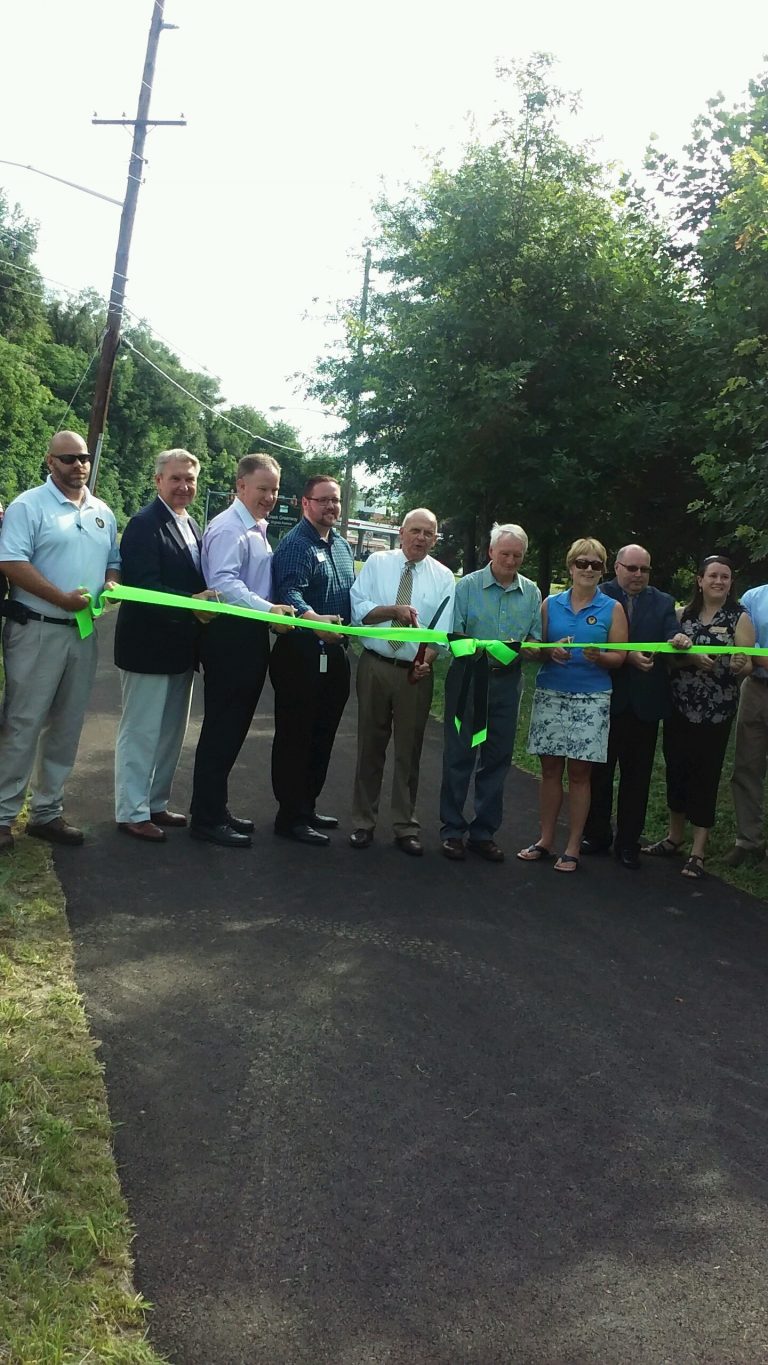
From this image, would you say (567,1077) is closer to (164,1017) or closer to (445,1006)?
(445,1006)

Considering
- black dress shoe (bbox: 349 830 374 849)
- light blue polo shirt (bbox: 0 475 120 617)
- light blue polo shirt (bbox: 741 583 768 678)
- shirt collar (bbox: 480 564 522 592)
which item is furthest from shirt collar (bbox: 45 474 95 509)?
light blue polo shirt (bbox: 741 583 768 678)

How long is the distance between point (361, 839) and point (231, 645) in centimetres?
143

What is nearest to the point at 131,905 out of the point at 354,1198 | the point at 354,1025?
the point at 354,1025

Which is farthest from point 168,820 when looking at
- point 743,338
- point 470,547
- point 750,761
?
point 470,547

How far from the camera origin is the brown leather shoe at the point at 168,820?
22.2 ft

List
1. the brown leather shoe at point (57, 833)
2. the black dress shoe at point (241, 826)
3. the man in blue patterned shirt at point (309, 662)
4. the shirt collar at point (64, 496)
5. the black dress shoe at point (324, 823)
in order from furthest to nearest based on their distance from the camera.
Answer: the black dress shoe at point (324, 823) < the black dress shoe at point (241, 826) < the man in blue patterned shirt at point (309, 662) < the brown leather shoe at point (57, 833) < the shirt collar at point (64, 496)

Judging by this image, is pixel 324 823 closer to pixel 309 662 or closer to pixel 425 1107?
pixel 309 662

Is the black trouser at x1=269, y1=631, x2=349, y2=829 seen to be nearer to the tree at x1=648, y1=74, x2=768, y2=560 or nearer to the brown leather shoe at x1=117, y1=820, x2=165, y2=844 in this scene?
the brown leather shoe at x1=117, y1=820, x2=165, y2=844

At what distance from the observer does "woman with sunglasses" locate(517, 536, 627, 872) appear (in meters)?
6.71

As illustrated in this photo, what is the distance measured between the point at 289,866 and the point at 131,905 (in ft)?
3.78

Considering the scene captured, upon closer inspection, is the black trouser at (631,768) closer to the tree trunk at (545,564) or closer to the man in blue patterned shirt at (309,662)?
the man in blue patterned shirt at (309,662)

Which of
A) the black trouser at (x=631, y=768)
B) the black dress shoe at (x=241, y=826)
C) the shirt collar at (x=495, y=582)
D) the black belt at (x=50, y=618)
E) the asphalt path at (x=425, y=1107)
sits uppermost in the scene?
the shirt collar at (x=495, y=582)

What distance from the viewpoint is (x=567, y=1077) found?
3.97 meters

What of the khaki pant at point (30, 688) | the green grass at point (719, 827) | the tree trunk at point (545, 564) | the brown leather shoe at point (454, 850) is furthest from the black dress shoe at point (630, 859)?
the tree trunk at point (545, 564)
